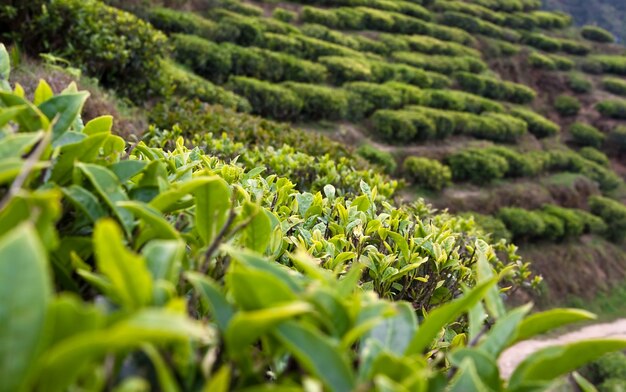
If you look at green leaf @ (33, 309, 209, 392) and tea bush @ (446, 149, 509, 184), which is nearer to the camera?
green leaf @ (33, 309, 209, 392)

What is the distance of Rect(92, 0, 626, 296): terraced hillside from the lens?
27.4 feet

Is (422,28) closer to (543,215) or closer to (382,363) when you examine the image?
(543,215)

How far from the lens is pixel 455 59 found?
12.9m

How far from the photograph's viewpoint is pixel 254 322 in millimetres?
565

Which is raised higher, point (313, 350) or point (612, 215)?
point (313, 350)

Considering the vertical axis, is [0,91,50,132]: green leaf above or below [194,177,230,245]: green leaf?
above

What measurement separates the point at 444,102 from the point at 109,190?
10.6m

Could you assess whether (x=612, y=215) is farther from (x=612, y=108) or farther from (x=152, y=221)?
(x=152, y=221)

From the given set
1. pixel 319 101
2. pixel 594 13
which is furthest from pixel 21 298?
pixel 594 13

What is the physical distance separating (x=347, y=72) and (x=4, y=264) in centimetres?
962

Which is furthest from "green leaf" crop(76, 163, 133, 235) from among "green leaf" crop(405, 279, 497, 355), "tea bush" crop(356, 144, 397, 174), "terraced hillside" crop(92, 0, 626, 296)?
"tea bush" crop(356, 144, 397, 174)

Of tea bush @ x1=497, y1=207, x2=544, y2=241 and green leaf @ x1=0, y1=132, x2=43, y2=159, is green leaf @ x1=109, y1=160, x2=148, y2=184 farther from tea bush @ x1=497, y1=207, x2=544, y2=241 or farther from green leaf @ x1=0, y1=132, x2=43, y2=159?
tea bush @ x1=497, y1=207, x2=544, y2=241

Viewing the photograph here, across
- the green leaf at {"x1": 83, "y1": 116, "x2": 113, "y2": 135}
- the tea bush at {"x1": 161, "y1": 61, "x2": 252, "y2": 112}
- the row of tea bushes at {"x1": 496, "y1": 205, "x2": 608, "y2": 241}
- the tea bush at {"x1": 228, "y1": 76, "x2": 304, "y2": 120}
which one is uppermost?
the green leaf at {"x1": 83, "y1": 116, "x2": 113, "y2": 135}

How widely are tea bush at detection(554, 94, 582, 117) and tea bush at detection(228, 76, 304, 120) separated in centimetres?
925
